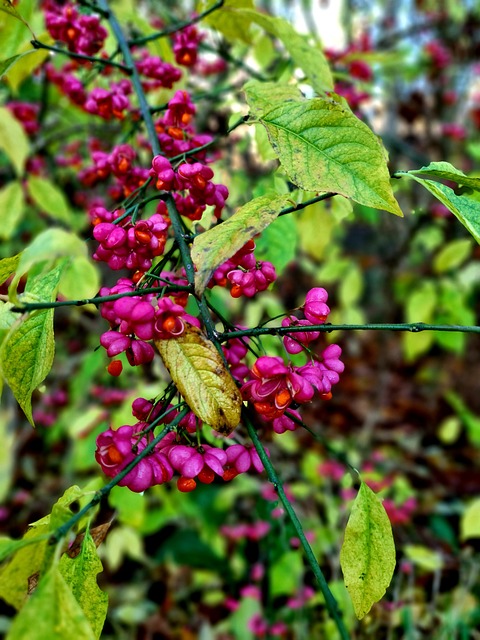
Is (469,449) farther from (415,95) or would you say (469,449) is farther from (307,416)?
(415,95)

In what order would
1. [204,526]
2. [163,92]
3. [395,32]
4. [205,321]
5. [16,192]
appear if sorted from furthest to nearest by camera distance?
[395,32], [204,526], [16,192], [163,92], [205,321]

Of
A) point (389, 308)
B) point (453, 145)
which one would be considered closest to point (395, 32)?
point (453, 145)

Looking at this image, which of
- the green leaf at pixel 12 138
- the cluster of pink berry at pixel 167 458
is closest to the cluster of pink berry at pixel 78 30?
the green leaf at pixel 12 138

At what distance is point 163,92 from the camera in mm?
1700

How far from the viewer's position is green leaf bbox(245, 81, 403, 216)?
698mm

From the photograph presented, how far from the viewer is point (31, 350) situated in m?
0.79

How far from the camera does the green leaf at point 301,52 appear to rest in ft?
3.71

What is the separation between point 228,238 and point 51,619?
43 cm

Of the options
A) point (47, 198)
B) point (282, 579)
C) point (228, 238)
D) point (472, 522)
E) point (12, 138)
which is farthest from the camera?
point (282, 579)

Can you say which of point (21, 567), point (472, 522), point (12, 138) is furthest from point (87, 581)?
point (472, 522)

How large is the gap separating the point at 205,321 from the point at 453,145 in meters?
5.77

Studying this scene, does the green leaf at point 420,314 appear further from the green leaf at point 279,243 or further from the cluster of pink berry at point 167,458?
the cluster of pink berry at point 167,458

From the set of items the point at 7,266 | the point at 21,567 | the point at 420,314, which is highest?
the point at 7,266

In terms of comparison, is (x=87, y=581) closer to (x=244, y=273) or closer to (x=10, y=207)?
(x=244, y=273)
